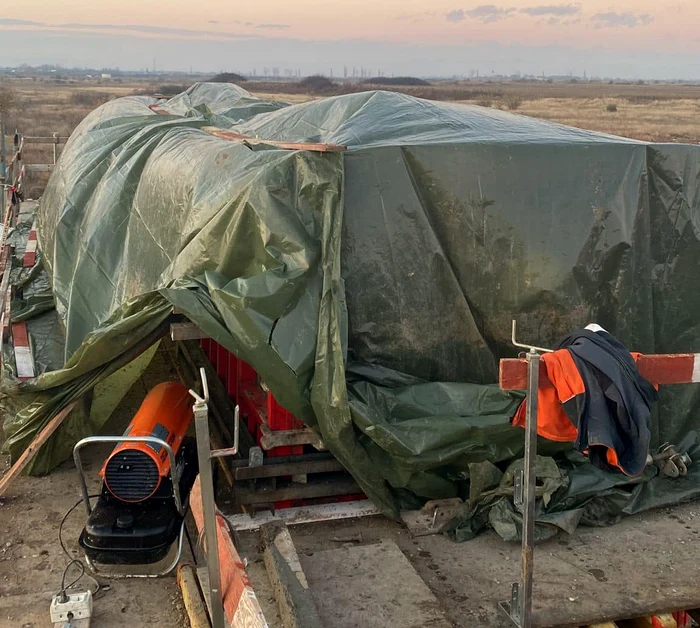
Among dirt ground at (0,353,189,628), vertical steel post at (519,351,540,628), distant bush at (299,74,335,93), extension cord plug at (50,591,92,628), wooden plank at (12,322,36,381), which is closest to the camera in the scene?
vertical steel post at (519,351,540,628)

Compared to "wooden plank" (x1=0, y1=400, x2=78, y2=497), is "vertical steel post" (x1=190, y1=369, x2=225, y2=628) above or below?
above

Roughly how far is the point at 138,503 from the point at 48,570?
69cm

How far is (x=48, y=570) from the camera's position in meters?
4.50

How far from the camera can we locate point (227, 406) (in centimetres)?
587

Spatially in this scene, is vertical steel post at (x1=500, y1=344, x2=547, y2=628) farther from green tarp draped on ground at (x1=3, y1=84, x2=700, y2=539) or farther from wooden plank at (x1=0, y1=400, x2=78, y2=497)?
wooden plank at (x1=0, y1=400, x2=78, y2=497)

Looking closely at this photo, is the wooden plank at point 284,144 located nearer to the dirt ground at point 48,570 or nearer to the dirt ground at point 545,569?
the dirt ground at point 545,569

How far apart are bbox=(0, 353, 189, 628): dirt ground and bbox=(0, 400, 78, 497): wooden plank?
0.36 m

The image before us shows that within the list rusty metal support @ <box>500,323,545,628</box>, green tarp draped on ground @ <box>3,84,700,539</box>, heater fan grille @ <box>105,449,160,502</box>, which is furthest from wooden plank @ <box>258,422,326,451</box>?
rusty metal support @ <box>500,323,545,628</box>

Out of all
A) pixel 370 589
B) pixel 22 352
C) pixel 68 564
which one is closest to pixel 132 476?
pixel 68 564

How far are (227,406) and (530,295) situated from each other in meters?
2.50

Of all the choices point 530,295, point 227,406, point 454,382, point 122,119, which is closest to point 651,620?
point 454,382

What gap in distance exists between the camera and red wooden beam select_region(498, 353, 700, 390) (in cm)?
313

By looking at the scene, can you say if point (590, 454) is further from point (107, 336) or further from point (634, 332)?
point (107, 336)

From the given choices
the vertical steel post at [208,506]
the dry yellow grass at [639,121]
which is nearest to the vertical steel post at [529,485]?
the vertical steel post at [208,506]
